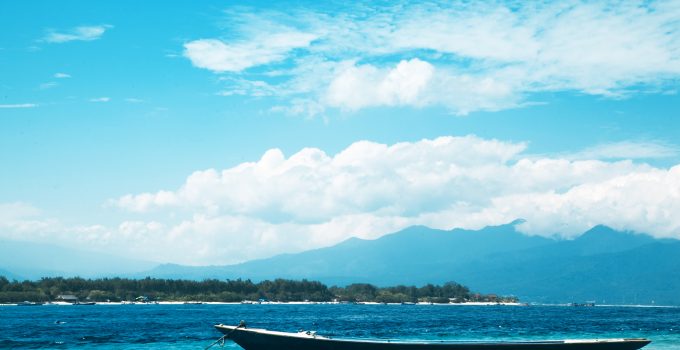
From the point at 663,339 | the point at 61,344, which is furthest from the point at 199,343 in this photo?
the point at 663,339

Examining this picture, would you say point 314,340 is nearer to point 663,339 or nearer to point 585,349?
point 585,349

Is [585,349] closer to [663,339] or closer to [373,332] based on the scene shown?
[663,339]

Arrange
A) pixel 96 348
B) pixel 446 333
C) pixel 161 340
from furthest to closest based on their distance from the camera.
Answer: pixel 446 333 < pixel 161 340 < pixel 96 348

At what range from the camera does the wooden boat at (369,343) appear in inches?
2034

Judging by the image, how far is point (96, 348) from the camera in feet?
244

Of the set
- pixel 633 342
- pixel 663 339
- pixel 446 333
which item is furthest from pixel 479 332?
pixel 633 342

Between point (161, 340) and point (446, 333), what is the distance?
119 feet

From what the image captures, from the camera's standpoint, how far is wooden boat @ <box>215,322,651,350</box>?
51656mm

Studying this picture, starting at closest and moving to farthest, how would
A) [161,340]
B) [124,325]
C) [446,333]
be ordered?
1. [161,340]
2. [446,333]
3. [124,325]

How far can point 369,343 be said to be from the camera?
51938 mm

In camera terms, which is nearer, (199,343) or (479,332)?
(199,343)

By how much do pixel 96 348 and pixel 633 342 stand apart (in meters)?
50.0

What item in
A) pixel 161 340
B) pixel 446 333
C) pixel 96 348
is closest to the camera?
pixel 96 348

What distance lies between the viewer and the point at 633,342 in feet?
178
